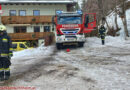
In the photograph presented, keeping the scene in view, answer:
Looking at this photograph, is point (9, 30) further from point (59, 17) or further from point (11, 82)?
point (11, 82)

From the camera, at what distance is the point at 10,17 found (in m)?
28.3

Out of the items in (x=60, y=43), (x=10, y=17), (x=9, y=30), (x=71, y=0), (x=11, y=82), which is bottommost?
(x=11, y=82)

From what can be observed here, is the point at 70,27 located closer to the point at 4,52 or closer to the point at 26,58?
the point at 26,58

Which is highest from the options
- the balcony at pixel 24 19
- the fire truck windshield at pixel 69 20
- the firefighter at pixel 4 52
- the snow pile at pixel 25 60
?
the balcony at pixel 24 19

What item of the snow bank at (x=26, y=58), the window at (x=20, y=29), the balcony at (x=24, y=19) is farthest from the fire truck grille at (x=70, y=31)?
the window at (x=20, y=29)

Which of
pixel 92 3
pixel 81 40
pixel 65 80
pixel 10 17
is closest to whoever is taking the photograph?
pixel 65 80

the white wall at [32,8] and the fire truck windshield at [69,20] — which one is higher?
the white wall at [32,8]

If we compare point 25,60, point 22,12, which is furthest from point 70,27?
point 22,12

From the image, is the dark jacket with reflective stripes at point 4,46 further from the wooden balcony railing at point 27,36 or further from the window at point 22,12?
the window at point 22,12

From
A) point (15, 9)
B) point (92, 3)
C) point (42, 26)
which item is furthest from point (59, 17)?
point (92, 3)

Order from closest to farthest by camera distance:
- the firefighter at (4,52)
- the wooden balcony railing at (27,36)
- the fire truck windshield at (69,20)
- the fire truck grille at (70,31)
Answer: the firefighter at (4,52)
the fire truck grille at (70,31)
the fire truck windshield at (69,20)
the wooden balcony railing at (27,36)

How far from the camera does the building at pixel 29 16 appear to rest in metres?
28.4

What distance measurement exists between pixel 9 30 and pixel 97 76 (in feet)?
86.9

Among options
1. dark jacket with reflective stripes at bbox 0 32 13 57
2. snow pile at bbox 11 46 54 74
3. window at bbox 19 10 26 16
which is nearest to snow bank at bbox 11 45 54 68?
snow pile at bbox 11 46 54 74
